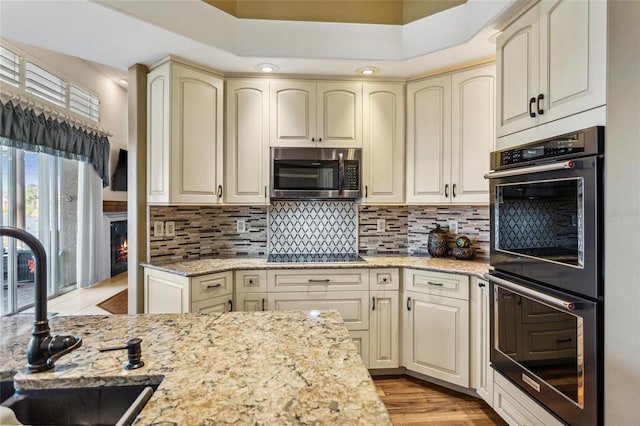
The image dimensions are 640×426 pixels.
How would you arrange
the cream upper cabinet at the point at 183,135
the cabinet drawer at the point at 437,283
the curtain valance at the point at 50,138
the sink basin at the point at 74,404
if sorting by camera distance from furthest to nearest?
1. the curtain valance at the point at 50,138
2. the cream upper cabinet at the point at 183,135
3. the cabinet drawer at the point at 437,283
4. the sink basin at the point at 74,404

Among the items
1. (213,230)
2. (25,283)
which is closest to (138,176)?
(213,230)

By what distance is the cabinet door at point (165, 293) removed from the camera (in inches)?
89.4

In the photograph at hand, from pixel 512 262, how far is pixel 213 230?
2.33 meters

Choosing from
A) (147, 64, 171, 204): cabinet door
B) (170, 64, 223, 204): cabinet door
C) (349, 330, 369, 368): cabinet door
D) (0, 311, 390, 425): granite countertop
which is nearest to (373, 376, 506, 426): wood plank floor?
(349, 330, 369, 368): cabinet door

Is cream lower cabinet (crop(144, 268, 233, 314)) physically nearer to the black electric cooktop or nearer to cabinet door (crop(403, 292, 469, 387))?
the black electric cooktop

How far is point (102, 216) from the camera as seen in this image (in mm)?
4516

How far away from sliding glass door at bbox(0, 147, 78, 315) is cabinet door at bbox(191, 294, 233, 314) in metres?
1.56

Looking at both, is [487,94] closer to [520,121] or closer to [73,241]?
[520,121]

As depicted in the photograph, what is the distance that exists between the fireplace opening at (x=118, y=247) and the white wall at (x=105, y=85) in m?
0.42

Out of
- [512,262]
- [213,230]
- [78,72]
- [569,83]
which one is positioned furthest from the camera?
[78,72]

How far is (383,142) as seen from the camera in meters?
2.75

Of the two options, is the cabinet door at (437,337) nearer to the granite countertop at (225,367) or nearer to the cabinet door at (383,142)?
the cabinet door at (383,142)

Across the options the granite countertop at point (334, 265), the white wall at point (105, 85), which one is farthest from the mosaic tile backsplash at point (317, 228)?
the white wall at point (105, 85)

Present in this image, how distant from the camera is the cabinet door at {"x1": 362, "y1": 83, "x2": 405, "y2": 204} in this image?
2738 millimetres
